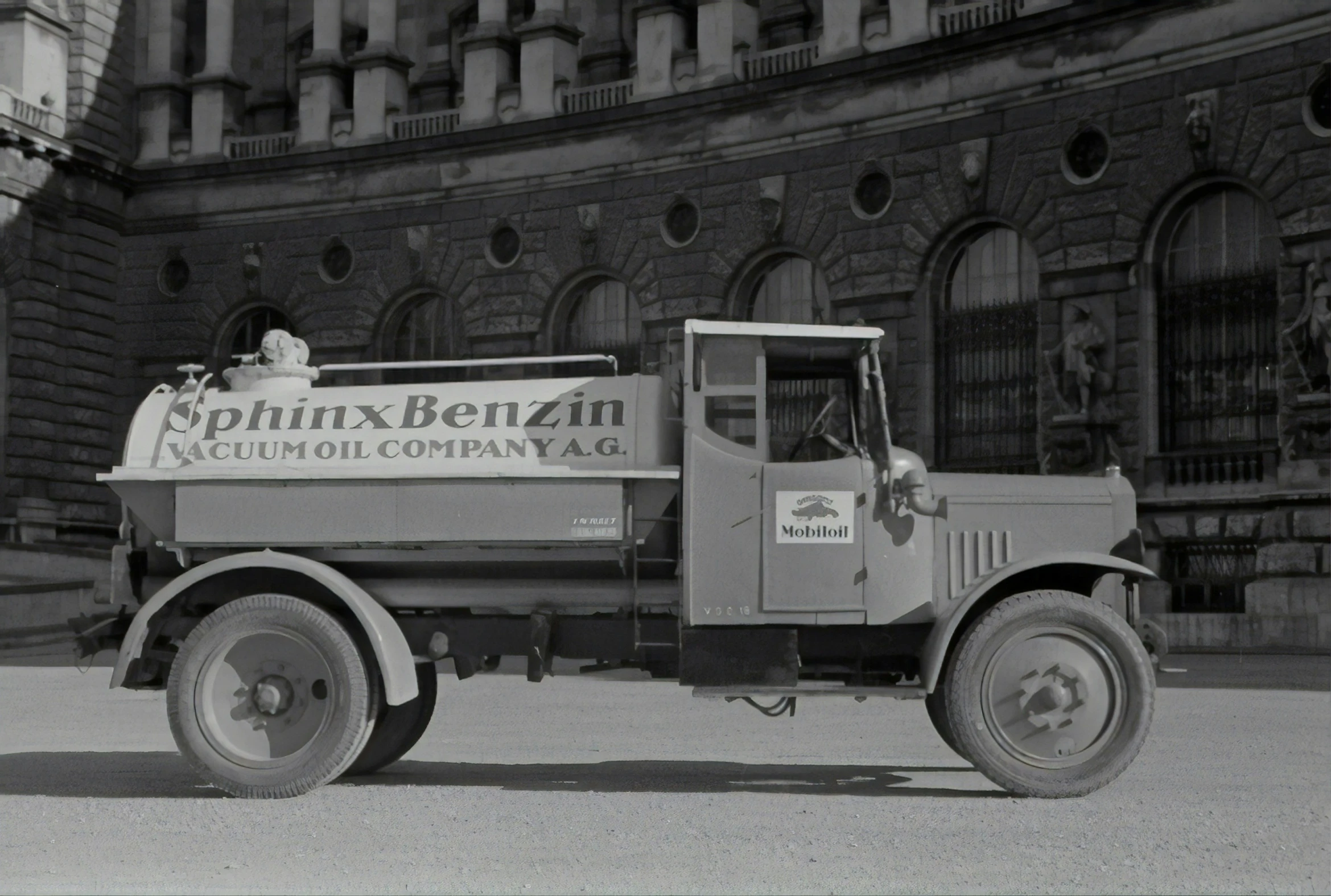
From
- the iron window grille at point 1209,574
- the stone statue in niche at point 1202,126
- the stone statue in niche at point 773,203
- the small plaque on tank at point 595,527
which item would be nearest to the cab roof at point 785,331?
the small plaque on tank at point 595,527

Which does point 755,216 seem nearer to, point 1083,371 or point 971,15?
point 971,15

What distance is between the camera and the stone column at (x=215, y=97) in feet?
123

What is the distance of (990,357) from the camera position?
27.9 m

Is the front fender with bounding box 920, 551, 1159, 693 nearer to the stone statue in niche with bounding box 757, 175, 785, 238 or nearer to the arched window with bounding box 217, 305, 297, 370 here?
the stone statue in niche with bounding box 757, 175, 785, 238

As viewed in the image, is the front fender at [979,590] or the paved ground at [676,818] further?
the front fender at [979,590]

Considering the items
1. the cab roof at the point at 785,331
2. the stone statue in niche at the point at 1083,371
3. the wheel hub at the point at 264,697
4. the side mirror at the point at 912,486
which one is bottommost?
the wheel hub at the point at 264,697

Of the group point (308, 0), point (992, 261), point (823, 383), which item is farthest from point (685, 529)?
point (308, 0)

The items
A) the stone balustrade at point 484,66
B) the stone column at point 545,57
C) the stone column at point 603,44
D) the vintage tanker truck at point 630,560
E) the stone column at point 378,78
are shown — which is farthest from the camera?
the stone column at point 378,78

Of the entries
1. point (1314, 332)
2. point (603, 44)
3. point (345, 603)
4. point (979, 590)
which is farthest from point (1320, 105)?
point (345, 603)

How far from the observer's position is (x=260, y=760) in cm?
928

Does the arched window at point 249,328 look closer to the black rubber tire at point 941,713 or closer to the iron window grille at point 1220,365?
the iron window grille at point 1220,365

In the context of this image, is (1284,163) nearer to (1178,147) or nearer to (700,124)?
(1178,147)

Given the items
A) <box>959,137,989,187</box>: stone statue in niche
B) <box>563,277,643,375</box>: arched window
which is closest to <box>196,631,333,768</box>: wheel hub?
<box>959,137,989,187</box>: stone statue in niche

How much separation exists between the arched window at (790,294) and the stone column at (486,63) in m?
7.28
